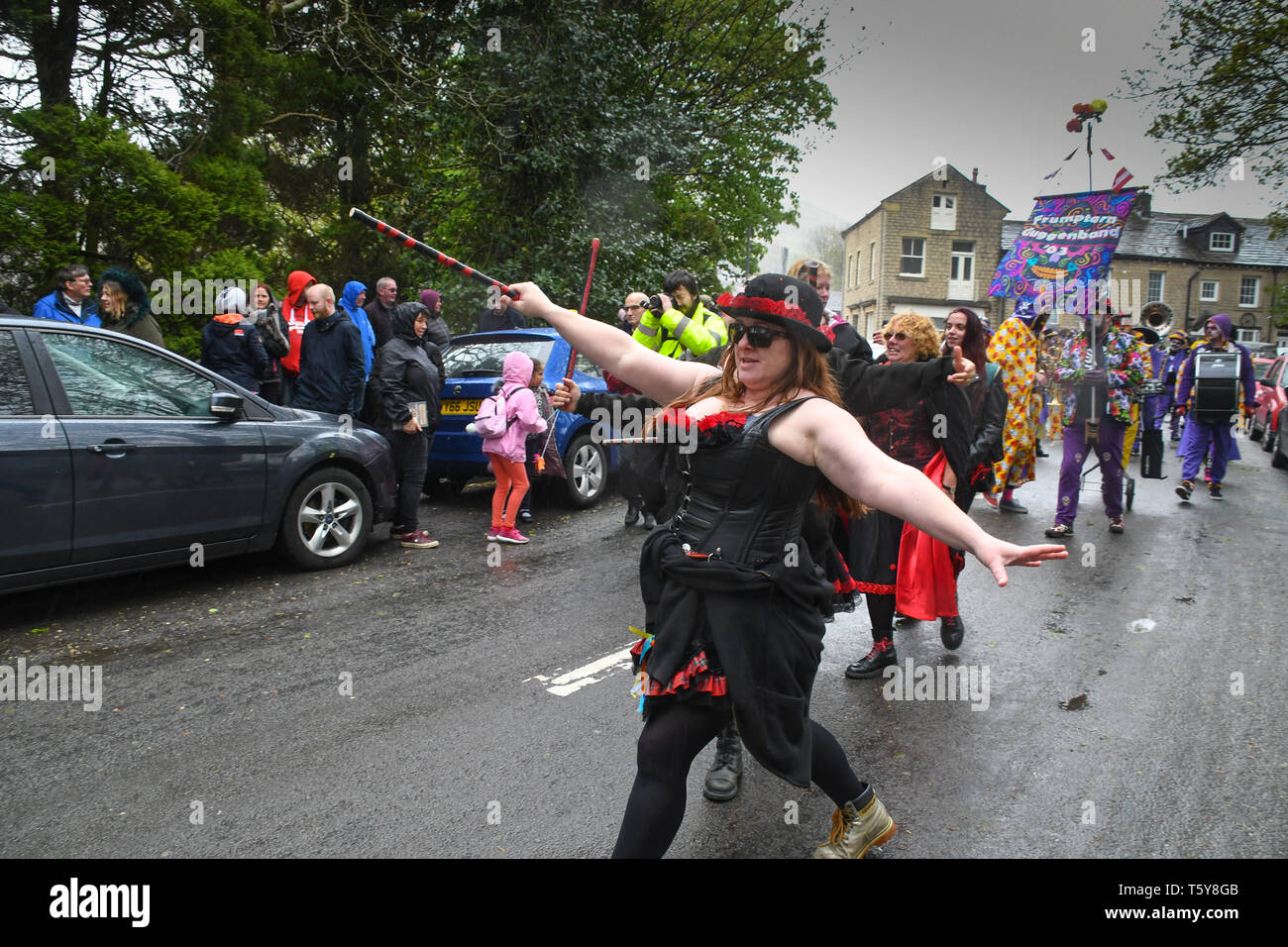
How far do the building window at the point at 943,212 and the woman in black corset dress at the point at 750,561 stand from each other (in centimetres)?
4865

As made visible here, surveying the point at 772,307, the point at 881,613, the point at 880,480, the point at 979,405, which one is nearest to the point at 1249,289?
the point at 979,405

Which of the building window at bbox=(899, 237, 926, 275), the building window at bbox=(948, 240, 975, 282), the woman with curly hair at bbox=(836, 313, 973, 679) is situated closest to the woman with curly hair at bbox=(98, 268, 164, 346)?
the woman with curly hair at bbox=(836, 313, 973, 679)

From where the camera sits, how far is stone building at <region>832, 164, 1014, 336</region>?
46688 millimetres

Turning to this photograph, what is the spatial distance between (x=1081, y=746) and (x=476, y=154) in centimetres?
1273

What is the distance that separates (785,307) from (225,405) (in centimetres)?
462

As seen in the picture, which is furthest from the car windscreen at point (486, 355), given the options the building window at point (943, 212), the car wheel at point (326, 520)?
the building window at point (943, 212)

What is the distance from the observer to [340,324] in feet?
25.3

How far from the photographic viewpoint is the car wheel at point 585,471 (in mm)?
8984

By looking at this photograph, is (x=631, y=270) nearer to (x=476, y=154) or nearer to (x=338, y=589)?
(x=476, y=154)

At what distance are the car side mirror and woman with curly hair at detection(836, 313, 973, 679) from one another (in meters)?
4.03

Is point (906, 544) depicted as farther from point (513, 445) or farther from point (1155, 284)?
point (1155, 284)

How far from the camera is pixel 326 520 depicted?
21.4 feet

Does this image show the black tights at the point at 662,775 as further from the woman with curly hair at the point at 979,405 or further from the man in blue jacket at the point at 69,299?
the man in blue jacket at the point at 69,299

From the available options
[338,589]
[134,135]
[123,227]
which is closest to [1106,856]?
[338,589]
